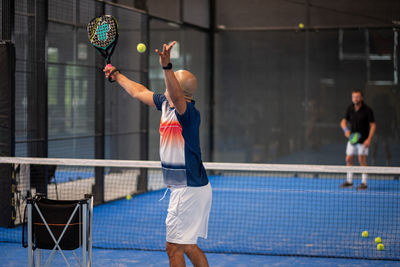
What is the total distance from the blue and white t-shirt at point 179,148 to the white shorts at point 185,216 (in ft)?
0.20

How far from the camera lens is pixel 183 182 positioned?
3.63 meters

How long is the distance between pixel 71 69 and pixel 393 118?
21.9 ft

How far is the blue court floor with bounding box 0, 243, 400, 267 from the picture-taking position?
507cm

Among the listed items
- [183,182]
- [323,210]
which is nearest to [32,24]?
[183,182]

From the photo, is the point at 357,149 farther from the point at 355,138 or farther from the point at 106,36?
the point at 106,36

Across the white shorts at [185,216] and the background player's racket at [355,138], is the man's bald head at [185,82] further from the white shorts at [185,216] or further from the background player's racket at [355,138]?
the background player's racket at [355,138]

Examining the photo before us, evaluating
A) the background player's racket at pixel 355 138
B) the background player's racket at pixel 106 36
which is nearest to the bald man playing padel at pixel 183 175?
the background player's racket at pixel 106 36

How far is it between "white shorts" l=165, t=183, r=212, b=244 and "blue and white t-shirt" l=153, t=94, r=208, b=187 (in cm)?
6

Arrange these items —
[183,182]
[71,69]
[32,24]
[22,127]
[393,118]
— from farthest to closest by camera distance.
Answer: [393,118]
[71,69]
[22,127]
[32,24]
[183,182]

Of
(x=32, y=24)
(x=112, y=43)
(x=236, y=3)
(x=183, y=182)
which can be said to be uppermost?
(x=236, y=3)

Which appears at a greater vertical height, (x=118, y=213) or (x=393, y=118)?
(x=393, y=118)

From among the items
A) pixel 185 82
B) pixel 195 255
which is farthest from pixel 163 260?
pixel 185 82

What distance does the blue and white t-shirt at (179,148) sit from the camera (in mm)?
3580

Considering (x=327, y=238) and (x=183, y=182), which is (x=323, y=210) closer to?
(x=327, y=238)
